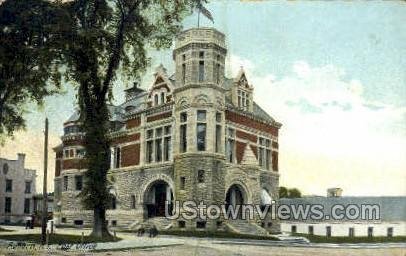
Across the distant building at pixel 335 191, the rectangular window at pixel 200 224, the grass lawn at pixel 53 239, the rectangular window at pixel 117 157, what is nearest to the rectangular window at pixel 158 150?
the rectangular window at pixel 117 157

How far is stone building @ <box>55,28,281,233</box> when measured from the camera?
7.07 meters

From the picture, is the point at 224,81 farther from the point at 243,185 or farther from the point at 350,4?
the point at 350,4

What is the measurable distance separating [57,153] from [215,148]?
1.94 meters

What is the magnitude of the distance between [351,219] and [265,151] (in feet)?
4.14

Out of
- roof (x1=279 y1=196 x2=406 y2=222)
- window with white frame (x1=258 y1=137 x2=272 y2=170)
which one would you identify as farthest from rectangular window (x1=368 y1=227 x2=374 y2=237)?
window with white frame (x1=258 y1=137 x2=272 y2=170)

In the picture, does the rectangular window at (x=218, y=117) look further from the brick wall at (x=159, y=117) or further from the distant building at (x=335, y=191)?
the distant building at (x=335, y=191)

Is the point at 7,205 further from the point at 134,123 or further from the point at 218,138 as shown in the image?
the point at 218,138

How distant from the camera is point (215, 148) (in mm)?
7250

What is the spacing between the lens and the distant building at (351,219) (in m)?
6.96

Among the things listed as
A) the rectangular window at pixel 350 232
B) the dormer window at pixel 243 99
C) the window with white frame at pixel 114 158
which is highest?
the dormer window at pixel 243 99

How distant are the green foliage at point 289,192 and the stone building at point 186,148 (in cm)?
9

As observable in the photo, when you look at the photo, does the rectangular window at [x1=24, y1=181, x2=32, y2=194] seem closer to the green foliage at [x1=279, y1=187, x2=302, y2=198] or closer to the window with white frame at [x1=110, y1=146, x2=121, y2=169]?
the window with white frame at [x1=110, y1=146, x2=121, y2=169]

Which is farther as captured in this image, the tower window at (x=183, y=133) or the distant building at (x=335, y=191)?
the tower window at (x=183, y=133)

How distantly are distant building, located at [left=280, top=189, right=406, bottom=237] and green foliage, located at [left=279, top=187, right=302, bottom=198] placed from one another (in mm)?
77
